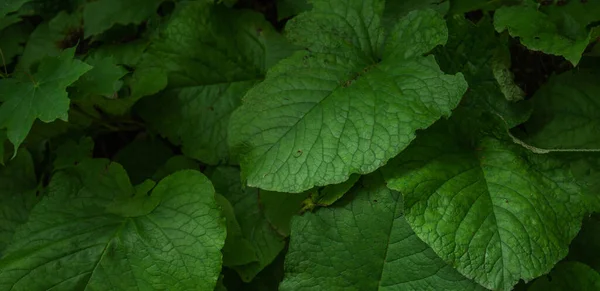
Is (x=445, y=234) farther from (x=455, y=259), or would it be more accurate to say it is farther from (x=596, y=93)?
(x=596, y=93)

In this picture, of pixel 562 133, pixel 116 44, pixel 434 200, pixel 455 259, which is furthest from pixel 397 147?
pixel 116 44

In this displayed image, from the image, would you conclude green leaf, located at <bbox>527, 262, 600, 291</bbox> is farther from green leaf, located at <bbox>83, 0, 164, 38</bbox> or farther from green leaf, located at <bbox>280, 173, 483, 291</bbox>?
green leaf, located at <bbox>83, 0, 164, 38</bbox>

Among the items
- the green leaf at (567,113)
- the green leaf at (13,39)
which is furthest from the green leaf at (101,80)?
the green leaf at (567,113)

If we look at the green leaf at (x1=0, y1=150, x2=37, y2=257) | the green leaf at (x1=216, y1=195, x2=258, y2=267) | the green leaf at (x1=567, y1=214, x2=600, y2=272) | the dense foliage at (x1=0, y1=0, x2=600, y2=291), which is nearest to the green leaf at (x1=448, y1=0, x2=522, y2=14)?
the dense foliage at (x1=0, y1=0, x2=600, y2=291)

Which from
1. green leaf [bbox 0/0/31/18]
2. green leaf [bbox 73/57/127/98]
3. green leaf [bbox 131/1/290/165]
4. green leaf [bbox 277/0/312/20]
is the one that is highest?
green leaf [bbox 0/0/31/18]

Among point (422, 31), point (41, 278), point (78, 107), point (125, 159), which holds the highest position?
point (422, 31)

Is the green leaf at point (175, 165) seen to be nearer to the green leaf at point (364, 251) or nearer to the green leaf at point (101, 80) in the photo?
the green leaf at point (101, 80)
